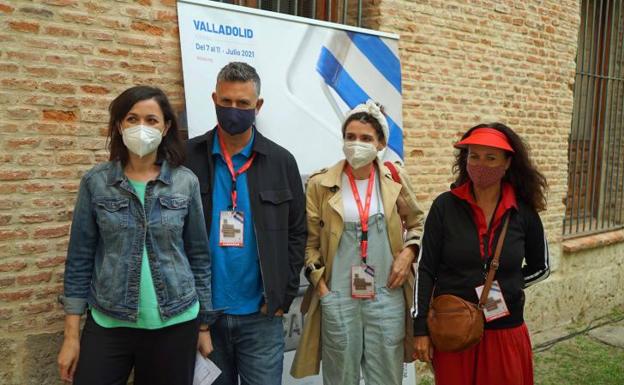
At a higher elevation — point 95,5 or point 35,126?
point 95,5

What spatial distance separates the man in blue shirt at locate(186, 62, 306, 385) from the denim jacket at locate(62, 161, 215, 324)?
10.4 inches

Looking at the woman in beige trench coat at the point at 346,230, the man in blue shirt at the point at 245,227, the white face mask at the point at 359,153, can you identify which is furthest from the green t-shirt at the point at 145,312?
the white face mask at the point at 359,153

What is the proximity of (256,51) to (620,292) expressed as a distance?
5.94m

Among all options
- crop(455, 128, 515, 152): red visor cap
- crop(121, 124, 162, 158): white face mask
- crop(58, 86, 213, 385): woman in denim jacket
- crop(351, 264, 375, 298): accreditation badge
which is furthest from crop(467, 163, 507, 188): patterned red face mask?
crop(121, 124, 162, 158): white face mask

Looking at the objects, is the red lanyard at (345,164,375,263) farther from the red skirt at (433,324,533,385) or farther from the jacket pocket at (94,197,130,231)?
the jacket pocket at (94,197,130,231)

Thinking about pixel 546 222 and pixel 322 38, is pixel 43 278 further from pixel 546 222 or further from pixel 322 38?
pixel 546 222

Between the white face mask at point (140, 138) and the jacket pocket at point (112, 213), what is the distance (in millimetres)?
216

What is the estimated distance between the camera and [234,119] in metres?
2.78

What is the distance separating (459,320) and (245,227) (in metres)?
1.07

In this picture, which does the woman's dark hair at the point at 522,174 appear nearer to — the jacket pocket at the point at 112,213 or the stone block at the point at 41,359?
the jacket pocket at the point at 112,213

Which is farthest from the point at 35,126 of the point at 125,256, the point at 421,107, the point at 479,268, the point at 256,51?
the point at 421,107

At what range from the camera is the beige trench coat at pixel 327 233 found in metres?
3.01

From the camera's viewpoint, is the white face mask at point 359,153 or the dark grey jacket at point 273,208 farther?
the white face mask at point 359,153

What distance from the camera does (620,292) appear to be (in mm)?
7445
